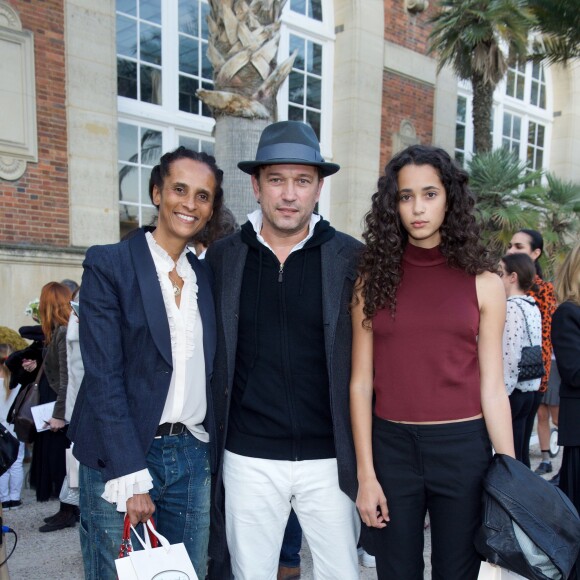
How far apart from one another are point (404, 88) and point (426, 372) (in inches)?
413

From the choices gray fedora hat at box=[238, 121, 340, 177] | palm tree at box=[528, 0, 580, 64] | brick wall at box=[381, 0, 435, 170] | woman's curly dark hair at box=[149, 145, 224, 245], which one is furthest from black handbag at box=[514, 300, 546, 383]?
palm tree at box=[528, 0, 580, 64]

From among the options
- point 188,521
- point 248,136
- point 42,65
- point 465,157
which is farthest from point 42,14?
point 465,157

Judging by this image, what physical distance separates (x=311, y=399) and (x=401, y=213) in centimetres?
85

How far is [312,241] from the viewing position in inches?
94.1

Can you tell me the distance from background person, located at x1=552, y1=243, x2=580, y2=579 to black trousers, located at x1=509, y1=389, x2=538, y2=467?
1161 mm

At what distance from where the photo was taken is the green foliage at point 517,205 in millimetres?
9906

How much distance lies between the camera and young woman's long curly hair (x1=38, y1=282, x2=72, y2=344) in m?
4.64

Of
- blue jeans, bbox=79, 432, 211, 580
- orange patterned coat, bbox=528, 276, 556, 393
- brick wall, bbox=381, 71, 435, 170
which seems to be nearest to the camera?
blue jeans, bbox=79, 432, 211, 580

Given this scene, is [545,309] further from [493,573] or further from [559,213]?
[559,213]

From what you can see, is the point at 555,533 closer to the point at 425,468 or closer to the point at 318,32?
the point at 425,468

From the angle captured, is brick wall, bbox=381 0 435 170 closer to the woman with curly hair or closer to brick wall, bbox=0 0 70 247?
brick wall, bbox=0 0 70 247

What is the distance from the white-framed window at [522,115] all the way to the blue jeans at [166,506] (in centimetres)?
1259

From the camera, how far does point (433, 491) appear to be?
215 centimetres

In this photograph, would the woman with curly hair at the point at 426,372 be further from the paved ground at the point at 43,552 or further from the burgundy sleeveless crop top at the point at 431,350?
the paved ground at the point at 43,552
